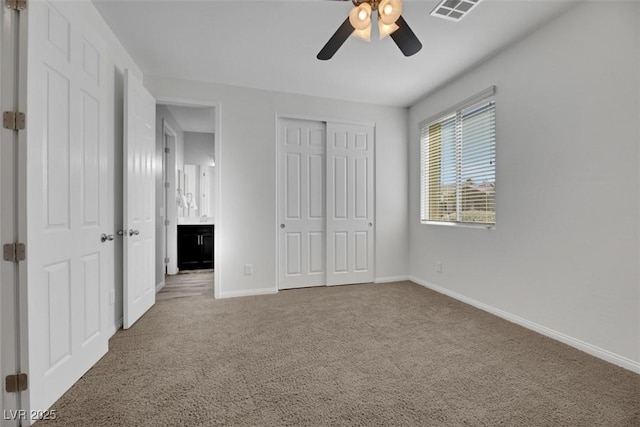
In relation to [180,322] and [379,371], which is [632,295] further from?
[180,322]

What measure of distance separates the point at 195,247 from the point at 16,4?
173 inches

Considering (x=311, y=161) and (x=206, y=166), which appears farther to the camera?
(x=206, y=166)

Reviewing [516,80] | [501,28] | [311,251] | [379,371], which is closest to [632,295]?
[379,371]

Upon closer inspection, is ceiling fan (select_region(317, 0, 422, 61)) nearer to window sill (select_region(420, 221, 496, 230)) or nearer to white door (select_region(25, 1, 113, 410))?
white door (select_region(25, 1, 113, 410))

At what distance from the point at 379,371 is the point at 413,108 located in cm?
373

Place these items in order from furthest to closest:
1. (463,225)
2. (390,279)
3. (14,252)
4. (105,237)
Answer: (390,279) < (463,225) < (105,237) < (14,252)

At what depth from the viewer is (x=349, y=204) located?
4.23m

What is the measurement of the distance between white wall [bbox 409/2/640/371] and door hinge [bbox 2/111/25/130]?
361 cm

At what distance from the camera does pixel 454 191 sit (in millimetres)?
3602

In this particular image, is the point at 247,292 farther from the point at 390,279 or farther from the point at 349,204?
the point at 390,279

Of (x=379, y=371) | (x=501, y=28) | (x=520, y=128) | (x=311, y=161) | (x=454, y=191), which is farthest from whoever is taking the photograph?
(x=311, y=161)

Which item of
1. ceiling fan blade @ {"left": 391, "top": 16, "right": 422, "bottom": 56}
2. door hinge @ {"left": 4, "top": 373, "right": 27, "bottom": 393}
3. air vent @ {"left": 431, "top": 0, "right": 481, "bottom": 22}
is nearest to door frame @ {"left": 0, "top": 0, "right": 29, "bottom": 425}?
door hinge @ {"left": 4, "top": 373, "right": 27, "bottom": 393}

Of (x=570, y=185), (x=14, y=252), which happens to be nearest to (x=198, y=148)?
(x=14, y=252)

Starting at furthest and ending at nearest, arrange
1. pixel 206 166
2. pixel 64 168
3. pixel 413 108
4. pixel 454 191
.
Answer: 1. pixel 206 166
2. pixel 413 108
3. pixel 454 191
4. pixel 64 168
